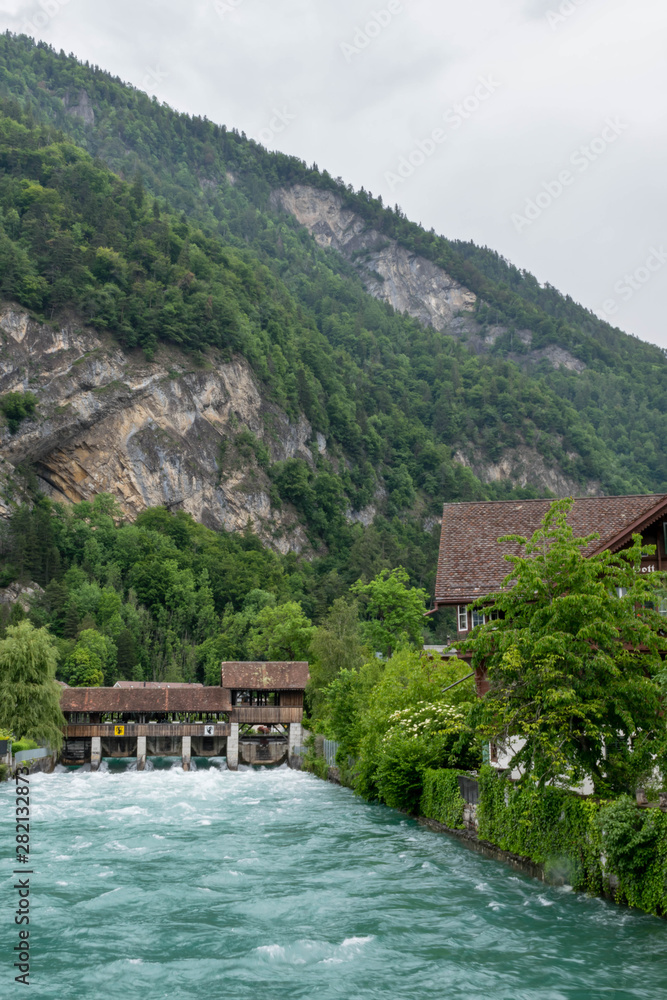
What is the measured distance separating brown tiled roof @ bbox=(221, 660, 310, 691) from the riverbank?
40.2 m

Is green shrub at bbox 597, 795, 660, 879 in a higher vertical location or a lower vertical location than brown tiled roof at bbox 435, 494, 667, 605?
lower

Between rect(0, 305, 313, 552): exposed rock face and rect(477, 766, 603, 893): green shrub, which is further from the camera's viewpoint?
rect(0, 305, 313, 552): exposed rock face

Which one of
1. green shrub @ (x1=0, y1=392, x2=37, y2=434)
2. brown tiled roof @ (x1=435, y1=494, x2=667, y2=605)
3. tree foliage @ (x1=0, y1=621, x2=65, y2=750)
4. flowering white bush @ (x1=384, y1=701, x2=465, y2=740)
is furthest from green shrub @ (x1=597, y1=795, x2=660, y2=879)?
green shrub @ (x1=0, y1=392, x2=37, y2=434)

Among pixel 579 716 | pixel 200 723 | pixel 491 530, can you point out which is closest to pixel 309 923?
pixel 579 716

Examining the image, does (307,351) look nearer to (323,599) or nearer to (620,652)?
→ (323,599)

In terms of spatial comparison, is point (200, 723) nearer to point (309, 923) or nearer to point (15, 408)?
point (309, 923)

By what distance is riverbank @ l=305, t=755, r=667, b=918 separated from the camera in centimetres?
1991

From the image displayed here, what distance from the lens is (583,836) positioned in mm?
22438

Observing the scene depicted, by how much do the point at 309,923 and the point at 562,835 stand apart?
7062 millimetres

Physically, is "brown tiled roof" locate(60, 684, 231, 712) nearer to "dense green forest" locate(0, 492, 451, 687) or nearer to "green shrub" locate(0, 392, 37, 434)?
"dense green forest" locate(0, 492, 451, 687)

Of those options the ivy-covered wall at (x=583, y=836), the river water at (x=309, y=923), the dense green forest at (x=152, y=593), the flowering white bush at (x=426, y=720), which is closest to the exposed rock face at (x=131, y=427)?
the dense green forest at (x=152, y=593)

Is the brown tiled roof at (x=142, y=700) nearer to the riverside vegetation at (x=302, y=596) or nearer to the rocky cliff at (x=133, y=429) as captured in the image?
the riverside vegetation at (x=302, y=596)

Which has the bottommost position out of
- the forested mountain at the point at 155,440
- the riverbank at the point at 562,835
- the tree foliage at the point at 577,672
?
the riverbank at the point at 562,835

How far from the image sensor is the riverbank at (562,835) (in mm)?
19906
